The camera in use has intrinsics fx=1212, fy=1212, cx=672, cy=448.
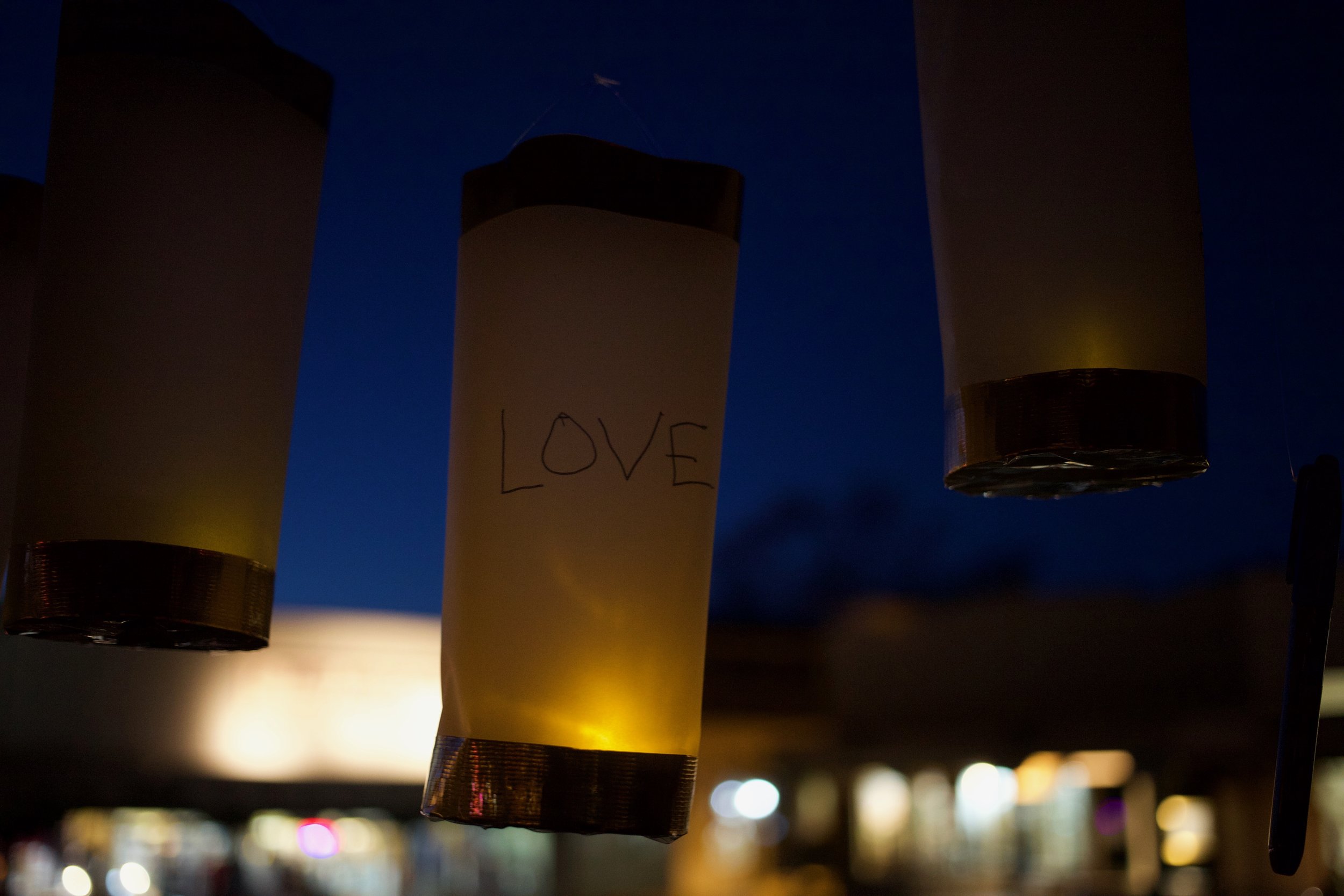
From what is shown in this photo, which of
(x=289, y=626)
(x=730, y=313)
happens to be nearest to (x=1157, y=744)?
(x=289, y=626)

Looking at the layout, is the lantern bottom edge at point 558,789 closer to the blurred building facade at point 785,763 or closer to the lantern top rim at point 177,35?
the lantern top rim at point 177,35

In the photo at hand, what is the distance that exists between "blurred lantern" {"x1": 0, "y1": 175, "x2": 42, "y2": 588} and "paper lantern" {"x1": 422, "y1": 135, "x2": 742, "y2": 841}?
54 cm

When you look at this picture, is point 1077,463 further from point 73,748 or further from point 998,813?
point 998,813

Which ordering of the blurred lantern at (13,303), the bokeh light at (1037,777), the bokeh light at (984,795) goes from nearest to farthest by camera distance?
the blurred lantern at (13,303) < the bokeh light at (1037,777) < the bokeh light at (984,795)

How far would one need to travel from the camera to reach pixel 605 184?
113 centimetres

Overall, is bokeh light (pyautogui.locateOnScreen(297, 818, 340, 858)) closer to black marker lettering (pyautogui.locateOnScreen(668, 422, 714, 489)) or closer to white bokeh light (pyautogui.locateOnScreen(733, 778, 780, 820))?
white bokeh light (pyautogui.locateOnScreen(733, 778, 780, 820))

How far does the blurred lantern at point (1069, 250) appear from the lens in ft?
3.18

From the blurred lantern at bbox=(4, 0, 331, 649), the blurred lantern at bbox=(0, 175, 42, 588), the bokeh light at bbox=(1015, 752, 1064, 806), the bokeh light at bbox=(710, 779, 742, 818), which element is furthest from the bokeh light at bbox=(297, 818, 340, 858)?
the blurred lantern at bbox=(4, 0, 331, 649)

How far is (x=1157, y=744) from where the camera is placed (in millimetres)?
11539

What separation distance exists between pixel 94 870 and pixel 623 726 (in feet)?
35.3

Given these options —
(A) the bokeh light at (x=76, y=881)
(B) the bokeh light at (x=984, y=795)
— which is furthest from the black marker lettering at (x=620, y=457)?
(B) the bokeh light at (x=984, y=795)

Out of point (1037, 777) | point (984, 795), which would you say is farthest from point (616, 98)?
point (984, 795)

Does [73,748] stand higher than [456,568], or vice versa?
[456,568]

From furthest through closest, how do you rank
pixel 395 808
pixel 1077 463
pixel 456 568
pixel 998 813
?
pixel 998 813, pixel 395 808, pixel 456 568, pixel 1077 463
